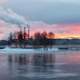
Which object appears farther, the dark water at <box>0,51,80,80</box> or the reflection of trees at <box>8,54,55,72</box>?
the reflection of trees at <box>8,54,55,72</box>

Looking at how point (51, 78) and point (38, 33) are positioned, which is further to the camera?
point (38, 33)

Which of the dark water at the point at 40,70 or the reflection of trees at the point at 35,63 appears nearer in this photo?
the dark water at the point at 40,70

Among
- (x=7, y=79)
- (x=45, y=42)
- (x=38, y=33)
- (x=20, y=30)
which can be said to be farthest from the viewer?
(x=38, y=33)

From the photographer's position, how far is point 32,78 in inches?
568

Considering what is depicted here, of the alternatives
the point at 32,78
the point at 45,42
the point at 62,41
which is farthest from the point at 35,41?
the point at 32,78

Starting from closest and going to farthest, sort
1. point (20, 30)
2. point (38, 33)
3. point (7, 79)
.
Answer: point (7, 79) → point (20, 30) → point (38, 33)

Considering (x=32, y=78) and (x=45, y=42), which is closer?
(x=32, y=78)

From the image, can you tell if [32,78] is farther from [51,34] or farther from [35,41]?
[51,34]

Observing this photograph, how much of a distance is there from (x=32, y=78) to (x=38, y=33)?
72.3 meters

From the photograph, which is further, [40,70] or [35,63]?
[35,63]

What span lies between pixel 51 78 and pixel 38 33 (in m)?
72.3

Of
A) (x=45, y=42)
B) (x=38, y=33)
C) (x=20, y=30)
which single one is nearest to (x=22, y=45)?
(x=20, y=30)

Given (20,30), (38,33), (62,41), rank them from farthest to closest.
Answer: (62,41) → (38,33) → (20,30)

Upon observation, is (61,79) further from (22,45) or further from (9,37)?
(9,37)
